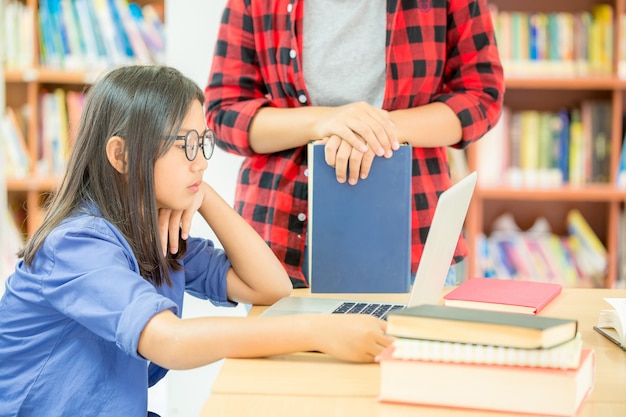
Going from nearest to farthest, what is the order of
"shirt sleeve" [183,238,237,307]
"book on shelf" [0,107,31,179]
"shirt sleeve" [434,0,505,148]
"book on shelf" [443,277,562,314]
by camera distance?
1. "book on shelf" [443,277,562,314]
2. "shirt sleeve" [183,238,237,307]
3. "shirt sleeve" [434,0,505,148]
4. "book on shelf" [0,107,31,179]

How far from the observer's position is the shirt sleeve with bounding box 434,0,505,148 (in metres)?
1.64

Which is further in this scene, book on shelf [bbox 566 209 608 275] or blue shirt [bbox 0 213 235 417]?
book on shelf [bbox 566 209 608 275]

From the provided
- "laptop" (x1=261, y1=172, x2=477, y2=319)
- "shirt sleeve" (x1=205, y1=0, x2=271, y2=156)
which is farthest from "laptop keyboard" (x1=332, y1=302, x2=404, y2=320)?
"shirt sleeve" (x1=205, y1=0, x2=271, y2=156)

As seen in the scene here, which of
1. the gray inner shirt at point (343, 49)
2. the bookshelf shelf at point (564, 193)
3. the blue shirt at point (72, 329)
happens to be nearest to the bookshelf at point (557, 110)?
the bookshelf shelf at point (564, 193)

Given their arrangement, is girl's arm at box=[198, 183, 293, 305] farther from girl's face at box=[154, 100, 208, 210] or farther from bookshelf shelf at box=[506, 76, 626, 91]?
bookshelf shelf at box=[506, 76, 626, 91]

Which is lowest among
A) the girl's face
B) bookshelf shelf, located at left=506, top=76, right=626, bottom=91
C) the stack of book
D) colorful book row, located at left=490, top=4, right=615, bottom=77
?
the stack of book

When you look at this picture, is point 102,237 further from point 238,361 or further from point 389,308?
point 389,308

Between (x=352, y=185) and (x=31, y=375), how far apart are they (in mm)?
612

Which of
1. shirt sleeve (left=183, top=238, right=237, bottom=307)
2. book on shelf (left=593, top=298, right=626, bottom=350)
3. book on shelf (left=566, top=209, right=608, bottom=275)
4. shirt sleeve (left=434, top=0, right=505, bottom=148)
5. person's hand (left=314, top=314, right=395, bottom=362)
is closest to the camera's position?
person's hand (left=314, top=314, right=395, bottom=362)

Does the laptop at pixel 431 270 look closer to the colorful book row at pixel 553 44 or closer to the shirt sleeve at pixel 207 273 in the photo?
the shirt sleeve at pixel 207 273

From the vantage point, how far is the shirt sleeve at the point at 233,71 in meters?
1.66

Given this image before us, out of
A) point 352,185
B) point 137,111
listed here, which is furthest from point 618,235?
point 137,111

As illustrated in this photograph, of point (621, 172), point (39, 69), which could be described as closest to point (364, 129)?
point (621, 172)

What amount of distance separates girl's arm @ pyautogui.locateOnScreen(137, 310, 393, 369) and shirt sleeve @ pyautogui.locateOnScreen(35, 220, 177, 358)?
0.07 ft
